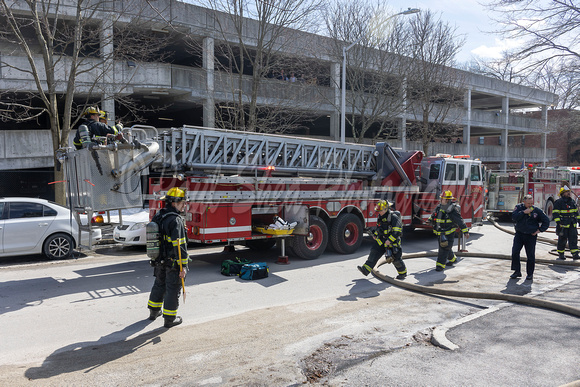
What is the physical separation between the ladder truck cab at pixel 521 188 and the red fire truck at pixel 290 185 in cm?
661

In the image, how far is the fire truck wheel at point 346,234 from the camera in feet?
33.9

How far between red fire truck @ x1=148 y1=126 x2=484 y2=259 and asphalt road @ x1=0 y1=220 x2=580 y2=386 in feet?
4.01

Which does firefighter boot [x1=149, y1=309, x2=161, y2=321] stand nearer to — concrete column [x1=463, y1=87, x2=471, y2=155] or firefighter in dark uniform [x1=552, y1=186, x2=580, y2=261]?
firefighter in dark uniform [x1=552, y1=186, x2=580, y2=261]

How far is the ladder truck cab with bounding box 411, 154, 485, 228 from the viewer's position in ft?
40.8

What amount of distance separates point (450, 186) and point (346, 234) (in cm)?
415

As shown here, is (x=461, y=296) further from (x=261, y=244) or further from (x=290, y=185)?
(x=261, y=244)

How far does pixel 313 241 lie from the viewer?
9.94m

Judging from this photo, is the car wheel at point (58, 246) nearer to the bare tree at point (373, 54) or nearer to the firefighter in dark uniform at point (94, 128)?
the firefighter in dark uniform at point (94, 128)

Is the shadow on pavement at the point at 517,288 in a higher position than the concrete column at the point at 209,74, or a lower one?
lower

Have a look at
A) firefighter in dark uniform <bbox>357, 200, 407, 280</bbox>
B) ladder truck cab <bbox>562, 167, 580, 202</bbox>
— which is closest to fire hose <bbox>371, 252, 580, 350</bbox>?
firefighter in dark uniform <bbox>357, 200, 407, 280</bbox>

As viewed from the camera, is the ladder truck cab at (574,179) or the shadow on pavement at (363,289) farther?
the ladder truck cab at (574,179)

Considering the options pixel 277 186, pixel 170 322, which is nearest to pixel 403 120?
pixel 277 186

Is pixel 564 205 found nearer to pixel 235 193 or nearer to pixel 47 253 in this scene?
pixel 235 193

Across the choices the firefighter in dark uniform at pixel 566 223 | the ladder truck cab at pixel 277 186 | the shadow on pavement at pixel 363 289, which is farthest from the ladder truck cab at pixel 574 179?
the shadow on pavement at pixel 363 289
